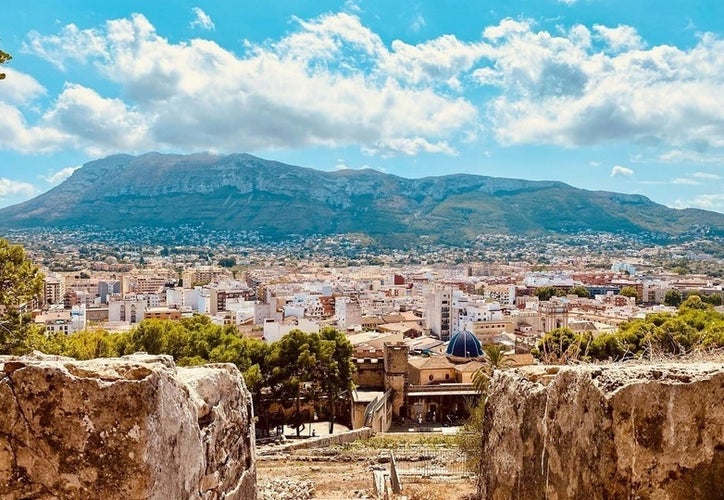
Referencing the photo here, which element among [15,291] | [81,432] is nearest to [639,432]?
[81,432]

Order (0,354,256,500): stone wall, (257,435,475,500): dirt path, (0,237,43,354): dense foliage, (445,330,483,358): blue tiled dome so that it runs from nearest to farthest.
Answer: (0,354,256,500): stone wall < (257,435,475,500): dirt path < (0,237,43,354): dense foliage < (445,330,483,358): blue tiled dome

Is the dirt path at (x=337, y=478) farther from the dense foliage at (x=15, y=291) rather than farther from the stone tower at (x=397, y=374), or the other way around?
the stone tower at (x=397, y=374)

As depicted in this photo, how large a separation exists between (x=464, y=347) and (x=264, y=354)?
19255 millimetres

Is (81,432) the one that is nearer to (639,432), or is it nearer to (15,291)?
(639,432)

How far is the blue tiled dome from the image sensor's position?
44688 millimetres

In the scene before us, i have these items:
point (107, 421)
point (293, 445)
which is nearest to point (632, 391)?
point (107, 421)

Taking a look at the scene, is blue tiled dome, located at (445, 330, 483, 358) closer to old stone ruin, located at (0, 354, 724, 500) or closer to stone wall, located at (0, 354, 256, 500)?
old stone ruin, located at (0, 354, 724, 500)

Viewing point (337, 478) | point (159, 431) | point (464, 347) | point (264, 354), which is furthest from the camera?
point (464, 347)

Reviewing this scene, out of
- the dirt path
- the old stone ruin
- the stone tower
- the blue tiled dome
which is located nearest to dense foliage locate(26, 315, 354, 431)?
the stone tower

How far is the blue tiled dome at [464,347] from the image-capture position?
44.7m

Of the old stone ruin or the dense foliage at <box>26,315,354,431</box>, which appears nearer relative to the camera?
the old stone ruin

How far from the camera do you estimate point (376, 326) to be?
227 feet

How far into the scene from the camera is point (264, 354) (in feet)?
98.0

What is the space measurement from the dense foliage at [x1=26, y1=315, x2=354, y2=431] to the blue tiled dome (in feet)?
47.6
